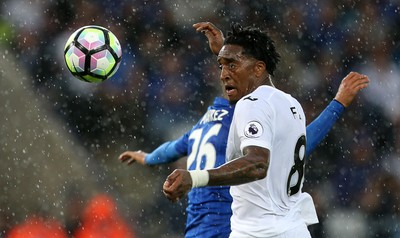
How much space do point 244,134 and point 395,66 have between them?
5150 mm

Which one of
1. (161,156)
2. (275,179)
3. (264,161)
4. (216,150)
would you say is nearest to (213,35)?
(216,150)

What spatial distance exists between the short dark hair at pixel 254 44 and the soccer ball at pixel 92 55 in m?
1.61

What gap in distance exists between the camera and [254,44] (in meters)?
4.10

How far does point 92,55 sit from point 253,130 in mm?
2455

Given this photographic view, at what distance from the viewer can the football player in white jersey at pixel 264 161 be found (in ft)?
10.5

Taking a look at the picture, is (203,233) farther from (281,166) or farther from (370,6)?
(370,6)

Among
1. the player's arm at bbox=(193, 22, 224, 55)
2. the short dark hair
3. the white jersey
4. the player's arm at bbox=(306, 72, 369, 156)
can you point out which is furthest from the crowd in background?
the white jersey

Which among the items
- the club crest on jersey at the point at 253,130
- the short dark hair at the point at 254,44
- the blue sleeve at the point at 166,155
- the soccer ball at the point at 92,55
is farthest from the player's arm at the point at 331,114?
the soccer ball at the point at 92,55

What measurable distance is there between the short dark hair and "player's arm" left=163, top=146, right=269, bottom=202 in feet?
3.13

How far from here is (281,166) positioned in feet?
11.8

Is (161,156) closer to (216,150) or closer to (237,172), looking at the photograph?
(216,150)

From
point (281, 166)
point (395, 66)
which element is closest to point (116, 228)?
point (395, 66)

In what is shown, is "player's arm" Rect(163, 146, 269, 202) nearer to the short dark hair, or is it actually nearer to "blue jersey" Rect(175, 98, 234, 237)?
the short dark hair

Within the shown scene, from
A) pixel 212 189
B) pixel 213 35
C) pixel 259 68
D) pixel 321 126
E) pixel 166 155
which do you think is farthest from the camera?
pixel 166 155
